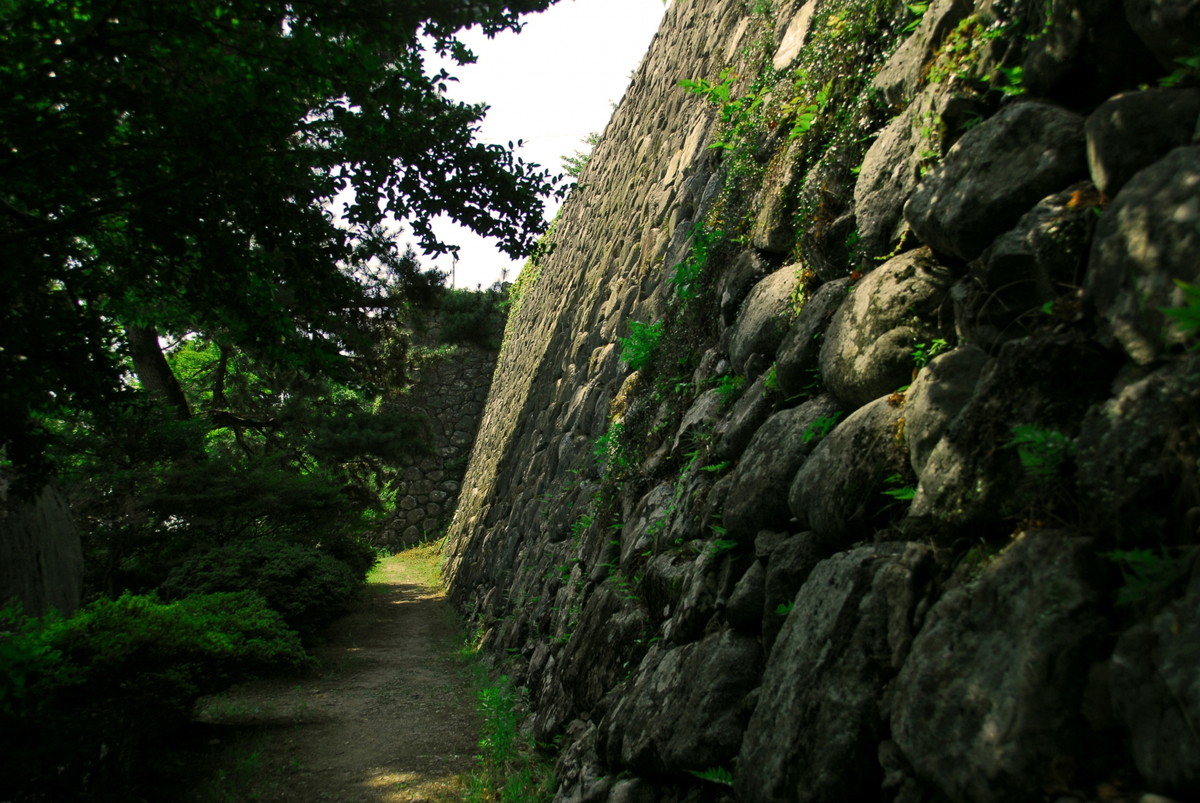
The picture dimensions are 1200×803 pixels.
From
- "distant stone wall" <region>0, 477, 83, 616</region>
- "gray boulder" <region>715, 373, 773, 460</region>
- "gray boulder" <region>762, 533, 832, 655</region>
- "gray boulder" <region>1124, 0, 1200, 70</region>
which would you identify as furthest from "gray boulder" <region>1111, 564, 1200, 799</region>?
"distant stone wall" <region>0, 477, 83, 616</region>

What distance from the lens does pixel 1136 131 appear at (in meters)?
1.86

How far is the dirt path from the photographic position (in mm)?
4480

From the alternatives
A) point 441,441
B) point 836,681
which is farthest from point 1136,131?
point 441,441

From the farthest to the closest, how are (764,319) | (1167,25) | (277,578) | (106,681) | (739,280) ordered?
(277,578) < (739,280) < (106,681) < (764,319) < (1167,25)

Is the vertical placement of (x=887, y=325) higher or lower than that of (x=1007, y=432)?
higher

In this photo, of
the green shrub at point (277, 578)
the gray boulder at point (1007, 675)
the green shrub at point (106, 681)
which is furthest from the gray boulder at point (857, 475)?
the green shrub at point (277, 578)

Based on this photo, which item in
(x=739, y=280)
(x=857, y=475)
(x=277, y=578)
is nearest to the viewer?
(x=857, y=475)

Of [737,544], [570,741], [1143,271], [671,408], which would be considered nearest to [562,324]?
[671,408]

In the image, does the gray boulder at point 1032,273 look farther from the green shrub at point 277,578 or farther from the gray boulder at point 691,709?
the green shrub at point 277,578

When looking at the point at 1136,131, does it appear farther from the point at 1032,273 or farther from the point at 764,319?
the point at 764,319

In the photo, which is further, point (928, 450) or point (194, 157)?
point (194, 157)

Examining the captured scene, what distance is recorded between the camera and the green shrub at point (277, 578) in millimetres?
7703

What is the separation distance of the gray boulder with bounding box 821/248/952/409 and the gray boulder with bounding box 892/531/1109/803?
2.95 ft

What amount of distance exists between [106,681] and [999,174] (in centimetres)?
464
